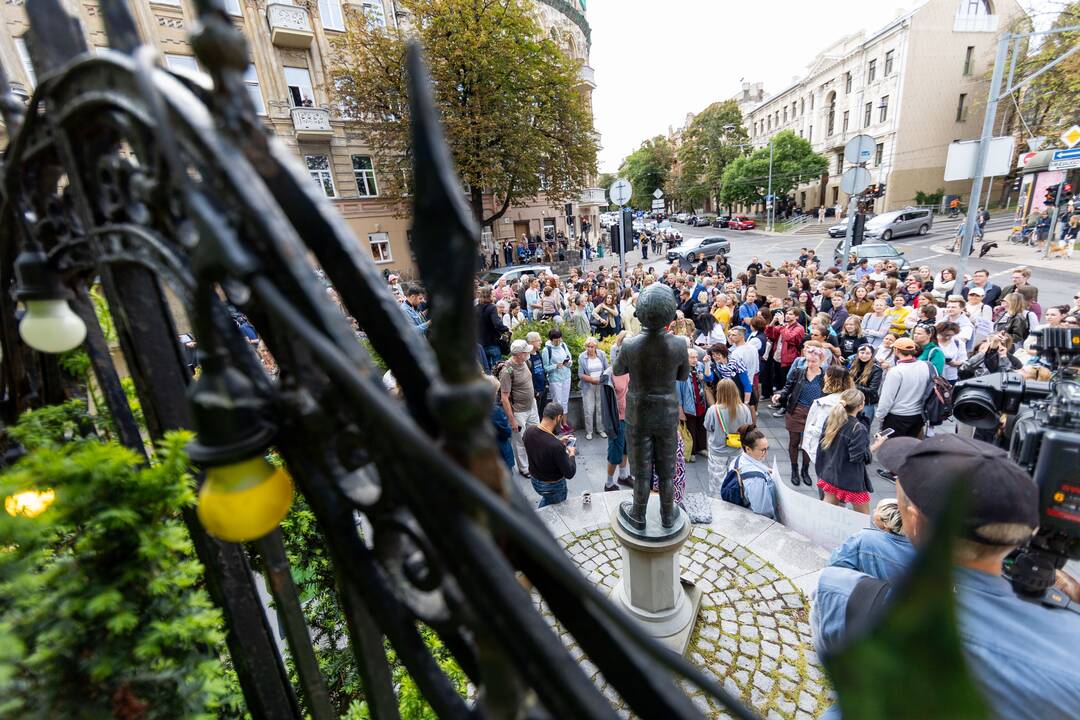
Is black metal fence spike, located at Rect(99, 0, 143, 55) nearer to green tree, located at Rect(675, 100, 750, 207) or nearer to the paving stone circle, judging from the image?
the paving stone circle

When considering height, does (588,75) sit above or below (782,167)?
above

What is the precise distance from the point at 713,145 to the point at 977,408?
6281cm

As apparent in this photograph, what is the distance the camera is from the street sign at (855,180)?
9.73 metres

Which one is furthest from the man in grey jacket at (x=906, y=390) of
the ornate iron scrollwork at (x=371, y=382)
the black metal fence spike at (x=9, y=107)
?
the black metal fence spike at (x=9, y=107)

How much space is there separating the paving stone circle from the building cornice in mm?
36827

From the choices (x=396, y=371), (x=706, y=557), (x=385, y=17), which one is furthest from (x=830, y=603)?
(x=385, y=17)

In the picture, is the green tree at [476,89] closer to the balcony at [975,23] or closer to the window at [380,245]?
the window at [380,245]

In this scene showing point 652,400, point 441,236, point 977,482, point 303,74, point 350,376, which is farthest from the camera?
point 303,74

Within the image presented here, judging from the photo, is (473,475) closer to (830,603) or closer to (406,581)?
(406,581)

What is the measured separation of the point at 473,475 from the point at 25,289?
1863mm

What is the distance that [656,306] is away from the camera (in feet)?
11.6

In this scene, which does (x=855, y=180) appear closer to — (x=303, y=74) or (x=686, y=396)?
(x=686, y=396)

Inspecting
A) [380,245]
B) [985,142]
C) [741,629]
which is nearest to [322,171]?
[380,245]

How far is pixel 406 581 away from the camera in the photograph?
96 cm
